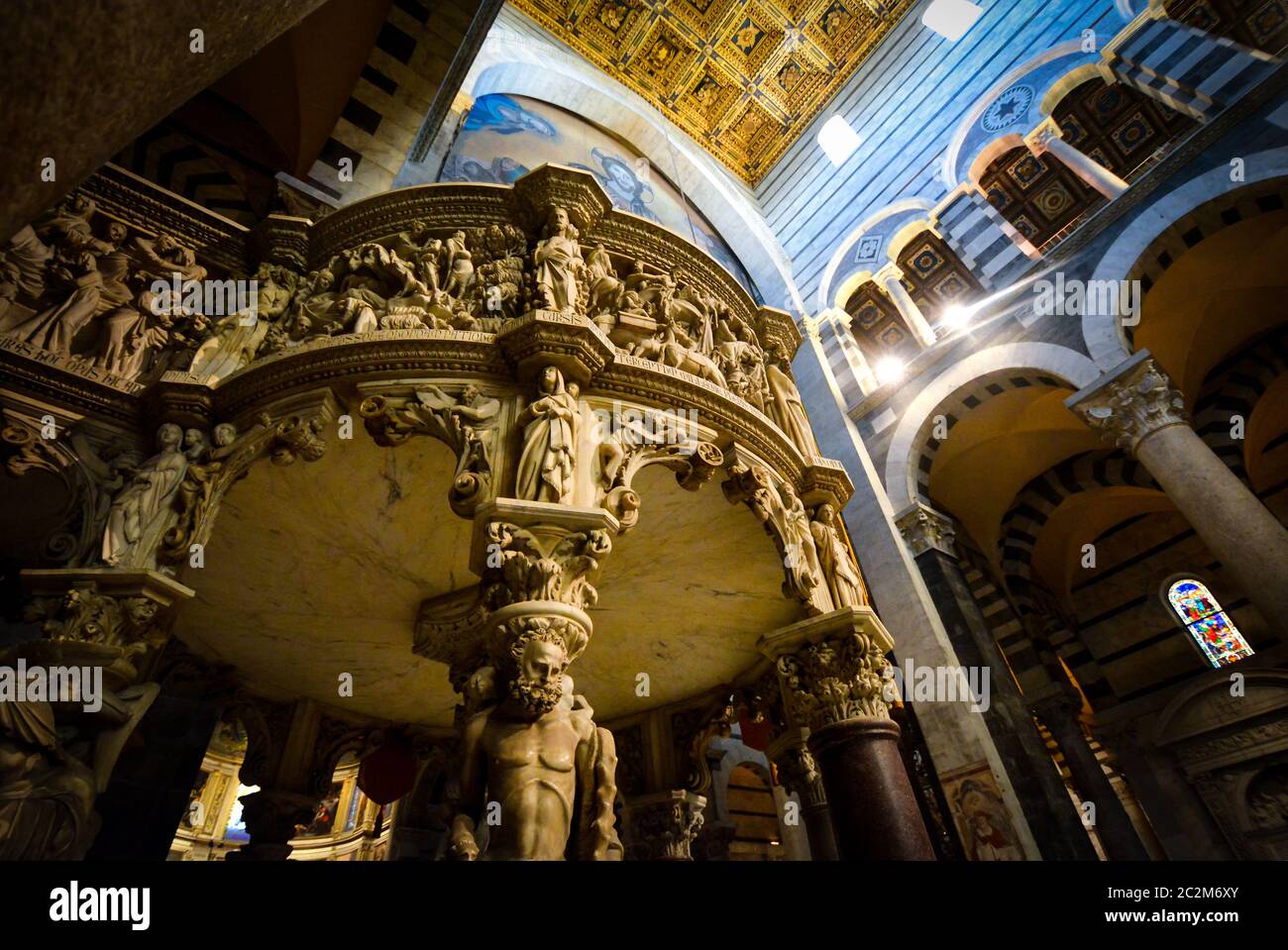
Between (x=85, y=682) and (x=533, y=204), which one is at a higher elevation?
(x=533, y=204)

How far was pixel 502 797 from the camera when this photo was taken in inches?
113

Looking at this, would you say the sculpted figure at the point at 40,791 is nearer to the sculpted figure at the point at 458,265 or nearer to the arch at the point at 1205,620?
the sculpted figure at the point at 458,265

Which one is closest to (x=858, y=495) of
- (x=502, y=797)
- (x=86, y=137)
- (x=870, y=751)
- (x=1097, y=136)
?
(x=870, y=751)

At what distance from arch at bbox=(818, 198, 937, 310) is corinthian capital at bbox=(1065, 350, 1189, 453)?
5716 mm

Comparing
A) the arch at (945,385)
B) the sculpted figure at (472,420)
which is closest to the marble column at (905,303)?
the arch at (945,385)

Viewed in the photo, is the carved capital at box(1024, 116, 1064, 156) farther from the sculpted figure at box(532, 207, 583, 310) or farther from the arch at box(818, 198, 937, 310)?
the sculpted figure at box(532, 207, 583, 310)

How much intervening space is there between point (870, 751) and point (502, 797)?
2819 millimetres

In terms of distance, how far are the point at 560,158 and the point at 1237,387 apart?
42.8 ft

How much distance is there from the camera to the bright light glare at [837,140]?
49.5 feet

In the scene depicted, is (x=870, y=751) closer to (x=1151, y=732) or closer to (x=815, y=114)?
(x=1151, y=732)

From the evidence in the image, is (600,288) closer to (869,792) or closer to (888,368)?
(869,792)

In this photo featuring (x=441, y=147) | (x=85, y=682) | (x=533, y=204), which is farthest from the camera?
(x=441, y=147)

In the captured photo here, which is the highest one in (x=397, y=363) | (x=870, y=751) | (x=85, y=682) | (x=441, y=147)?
(x=441, y=147)
